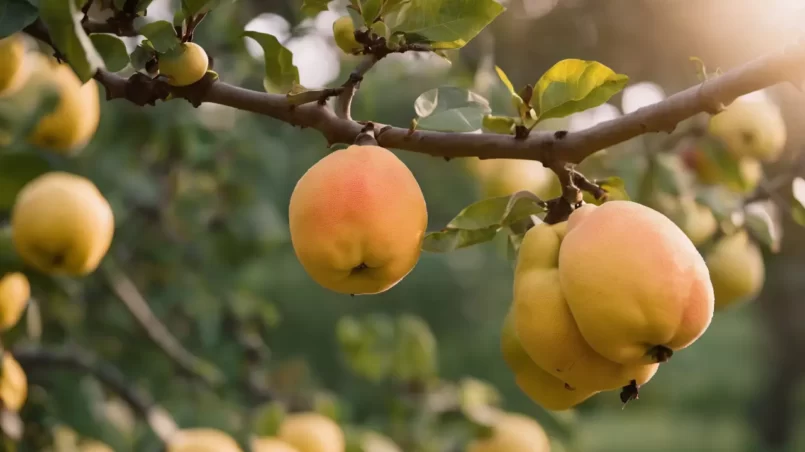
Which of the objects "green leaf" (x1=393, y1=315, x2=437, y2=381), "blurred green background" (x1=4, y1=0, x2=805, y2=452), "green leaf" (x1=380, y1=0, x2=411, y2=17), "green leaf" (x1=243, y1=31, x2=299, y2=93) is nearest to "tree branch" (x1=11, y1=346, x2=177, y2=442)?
"blurred green background" (x1=4, y1=0, x2=805, y2=452)

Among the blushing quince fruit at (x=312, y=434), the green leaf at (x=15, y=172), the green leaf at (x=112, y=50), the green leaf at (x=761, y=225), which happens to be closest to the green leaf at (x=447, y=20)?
the green leaf at (x=112, y=50)

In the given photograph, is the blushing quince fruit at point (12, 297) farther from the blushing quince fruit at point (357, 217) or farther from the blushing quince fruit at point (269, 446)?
the blushing quince fruit at point (357, 217)

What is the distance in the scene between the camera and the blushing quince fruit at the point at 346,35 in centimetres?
68

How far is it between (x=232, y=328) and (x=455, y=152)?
46.0 inches

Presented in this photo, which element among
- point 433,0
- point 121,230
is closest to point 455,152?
point 433,0

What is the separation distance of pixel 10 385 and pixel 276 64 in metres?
0.58

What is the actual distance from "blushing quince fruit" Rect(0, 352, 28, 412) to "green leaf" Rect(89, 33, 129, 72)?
55cm

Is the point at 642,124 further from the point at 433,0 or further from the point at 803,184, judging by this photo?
the point at 803,184

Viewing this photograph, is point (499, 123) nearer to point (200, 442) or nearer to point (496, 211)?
point (496, 211)

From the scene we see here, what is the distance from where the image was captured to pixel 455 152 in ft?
2.11

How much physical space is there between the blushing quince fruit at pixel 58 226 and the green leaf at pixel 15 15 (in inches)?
17.2

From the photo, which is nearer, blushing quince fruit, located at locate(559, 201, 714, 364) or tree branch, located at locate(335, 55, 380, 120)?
blushing quince fruit, located at locate(559, 201, 714, 364)

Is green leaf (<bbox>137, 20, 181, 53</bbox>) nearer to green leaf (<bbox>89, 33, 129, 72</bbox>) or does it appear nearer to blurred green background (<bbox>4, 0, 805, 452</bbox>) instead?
green leaf (<bbox>89, 33, 129, 72</bbox>)

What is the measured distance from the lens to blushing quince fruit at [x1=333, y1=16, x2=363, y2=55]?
682 mm
